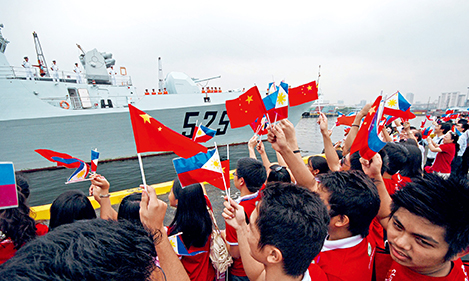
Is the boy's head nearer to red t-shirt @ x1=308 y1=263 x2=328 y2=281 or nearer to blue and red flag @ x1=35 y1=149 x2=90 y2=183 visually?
red t-shirt @ x1=308 y1=263 x2=328 y2=281

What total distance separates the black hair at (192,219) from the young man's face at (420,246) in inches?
45.4

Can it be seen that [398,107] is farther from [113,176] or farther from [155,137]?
[113,176]

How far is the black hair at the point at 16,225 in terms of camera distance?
1.25 meters

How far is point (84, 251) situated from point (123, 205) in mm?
1383

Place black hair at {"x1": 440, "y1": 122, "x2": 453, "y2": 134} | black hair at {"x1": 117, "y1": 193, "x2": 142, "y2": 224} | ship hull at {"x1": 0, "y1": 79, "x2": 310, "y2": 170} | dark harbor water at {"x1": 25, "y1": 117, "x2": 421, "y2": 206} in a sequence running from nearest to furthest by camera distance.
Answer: black hair at {"x1": 117, "y1": 193, "x2": 142, "y2": 224} → black hair at {"x1": 440, "y1": 122, "x2": 453, "y2": 134} → dark harbor water at {"x1": 25, "y1": 117, "x2": 421, "y2": 206} → ship hull at {"x1": 0, "y1": 79, "x2": 310, "y2": 170}

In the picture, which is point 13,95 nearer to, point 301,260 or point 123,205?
point 123,205

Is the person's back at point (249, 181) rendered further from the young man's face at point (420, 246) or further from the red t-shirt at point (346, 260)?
the young man's face at point (420, 246)

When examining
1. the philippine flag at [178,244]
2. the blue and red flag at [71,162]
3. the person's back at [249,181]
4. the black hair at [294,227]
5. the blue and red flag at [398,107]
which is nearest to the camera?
the black hair at [294,227]

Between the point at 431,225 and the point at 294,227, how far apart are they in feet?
2.27

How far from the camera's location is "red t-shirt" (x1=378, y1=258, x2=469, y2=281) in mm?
938

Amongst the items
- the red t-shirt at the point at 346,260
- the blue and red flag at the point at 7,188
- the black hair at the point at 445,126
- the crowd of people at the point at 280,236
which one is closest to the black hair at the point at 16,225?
the crowd of people at the point at 280,236

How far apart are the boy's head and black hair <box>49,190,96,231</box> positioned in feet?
7.46

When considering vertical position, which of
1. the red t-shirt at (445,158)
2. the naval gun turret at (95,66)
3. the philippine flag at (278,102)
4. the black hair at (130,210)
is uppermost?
the naval gun turret at (95,66)

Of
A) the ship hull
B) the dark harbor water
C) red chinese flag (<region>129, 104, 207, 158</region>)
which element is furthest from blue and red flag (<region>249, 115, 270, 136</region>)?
the ship hull
